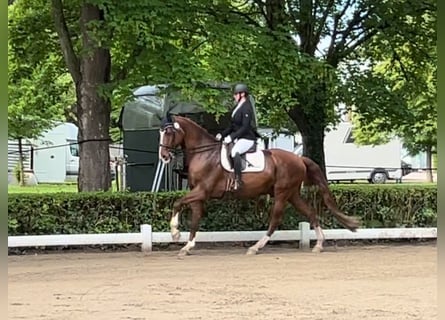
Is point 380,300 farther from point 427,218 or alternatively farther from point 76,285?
point 427,218

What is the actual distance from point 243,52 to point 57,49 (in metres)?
6.15

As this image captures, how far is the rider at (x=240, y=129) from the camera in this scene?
10.8 metres

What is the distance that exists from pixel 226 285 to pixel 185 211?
4.23 meters

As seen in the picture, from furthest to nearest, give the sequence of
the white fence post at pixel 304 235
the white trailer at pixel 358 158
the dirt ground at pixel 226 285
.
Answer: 1. the white trailer at pixel 358 158
2. the white fence post at pixel 304 235
3. the dirt ground at pixel 226 285

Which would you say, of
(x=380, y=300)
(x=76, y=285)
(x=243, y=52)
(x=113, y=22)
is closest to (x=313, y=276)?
(x=380, y=300)

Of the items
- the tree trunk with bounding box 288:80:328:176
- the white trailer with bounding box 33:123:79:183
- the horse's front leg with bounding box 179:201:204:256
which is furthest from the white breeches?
the white trailer with bounding box 33:123:79:183

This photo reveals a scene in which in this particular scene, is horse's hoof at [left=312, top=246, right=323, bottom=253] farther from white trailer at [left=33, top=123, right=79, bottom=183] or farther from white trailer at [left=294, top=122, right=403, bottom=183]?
white trailer at [left=294, top=122, right=403, bottom=183]

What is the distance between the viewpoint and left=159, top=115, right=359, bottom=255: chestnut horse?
1108 cm

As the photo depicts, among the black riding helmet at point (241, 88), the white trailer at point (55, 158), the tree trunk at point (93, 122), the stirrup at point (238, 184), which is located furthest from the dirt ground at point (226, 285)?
the white trailer at point (55, 158)

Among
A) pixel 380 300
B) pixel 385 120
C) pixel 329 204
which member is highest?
pixel 385 120

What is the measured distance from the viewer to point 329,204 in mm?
11922

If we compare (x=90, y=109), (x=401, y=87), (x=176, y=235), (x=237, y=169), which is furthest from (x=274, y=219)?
(x=401, y=87)

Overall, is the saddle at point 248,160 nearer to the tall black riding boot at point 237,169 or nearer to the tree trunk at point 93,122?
the tall black riding boot at point 237,169

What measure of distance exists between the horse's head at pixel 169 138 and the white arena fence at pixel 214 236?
136 cm
